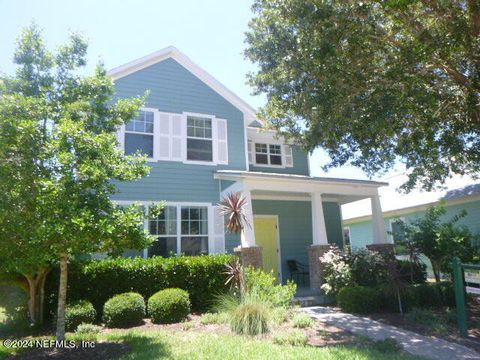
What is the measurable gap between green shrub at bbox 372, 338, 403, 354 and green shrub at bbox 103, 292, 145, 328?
523 cm

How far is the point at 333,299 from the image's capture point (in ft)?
37.8

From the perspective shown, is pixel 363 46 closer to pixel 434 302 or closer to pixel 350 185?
pixel 350 185

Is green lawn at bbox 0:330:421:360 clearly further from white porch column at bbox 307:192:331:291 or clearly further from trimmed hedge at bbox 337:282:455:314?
white porch column at bbox 307:192:331:291

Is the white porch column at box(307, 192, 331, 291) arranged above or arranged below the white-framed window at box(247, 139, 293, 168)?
below

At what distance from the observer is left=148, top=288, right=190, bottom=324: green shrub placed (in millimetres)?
9328

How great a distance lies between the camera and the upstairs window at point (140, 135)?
1278 cm

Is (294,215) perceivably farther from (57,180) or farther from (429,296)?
(57,180)

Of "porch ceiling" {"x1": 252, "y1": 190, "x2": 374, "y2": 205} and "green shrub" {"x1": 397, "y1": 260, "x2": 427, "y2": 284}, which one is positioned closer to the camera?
"green shrub" {"x1": 397, "y1": 260, "x2": 427, "y2": 284}

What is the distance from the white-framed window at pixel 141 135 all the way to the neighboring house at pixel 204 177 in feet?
0.11

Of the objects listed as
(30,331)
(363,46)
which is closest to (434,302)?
(363,46)

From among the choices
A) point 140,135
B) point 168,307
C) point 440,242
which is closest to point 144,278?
point 168,307

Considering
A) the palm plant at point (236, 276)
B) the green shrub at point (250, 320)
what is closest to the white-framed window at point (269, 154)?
the palm plant at point (236, 276)

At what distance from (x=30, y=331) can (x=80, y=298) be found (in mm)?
1319

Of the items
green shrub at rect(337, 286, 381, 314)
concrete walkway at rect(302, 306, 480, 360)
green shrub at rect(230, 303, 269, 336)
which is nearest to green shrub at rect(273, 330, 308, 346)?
→ green shrub at rect(230, 303, 269, 336)
